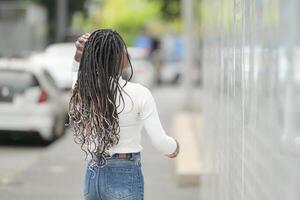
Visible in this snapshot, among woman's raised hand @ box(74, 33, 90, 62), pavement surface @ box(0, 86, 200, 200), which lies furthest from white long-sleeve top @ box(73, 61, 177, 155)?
pavement surface @ box(0, 86, 200, 200)

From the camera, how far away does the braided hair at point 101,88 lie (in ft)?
13.8

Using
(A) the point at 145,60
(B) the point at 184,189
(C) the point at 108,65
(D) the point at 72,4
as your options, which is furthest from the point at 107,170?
(D) the point at 72,4

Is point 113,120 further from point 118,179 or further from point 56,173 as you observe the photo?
point 56,173

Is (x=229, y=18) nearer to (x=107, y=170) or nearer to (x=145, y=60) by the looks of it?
(x=107, y=170)

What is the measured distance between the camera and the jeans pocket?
4.19 meters

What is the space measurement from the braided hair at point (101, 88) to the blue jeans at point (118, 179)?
6 cm

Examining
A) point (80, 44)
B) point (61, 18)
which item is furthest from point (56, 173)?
point (61, 18)

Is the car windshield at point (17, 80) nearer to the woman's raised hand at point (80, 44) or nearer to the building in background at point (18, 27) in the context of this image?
the woman's raised hand at point (80, 44)

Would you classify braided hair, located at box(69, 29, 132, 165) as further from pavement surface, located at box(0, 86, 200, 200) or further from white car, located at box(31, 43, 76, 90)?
white car, located at box(31, 43, 76, 90)

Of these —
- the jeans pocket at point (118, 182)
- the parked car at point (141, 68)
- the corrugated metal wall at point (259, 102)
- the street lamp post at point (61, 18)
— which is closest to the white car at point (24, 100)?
the corrugated metal wall at point (259, 102)

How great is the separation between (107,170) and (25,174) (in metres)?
7.06

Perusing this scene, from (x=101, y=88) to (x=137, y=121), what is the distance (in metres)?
0.26

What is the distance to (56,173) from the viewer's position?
11.1m

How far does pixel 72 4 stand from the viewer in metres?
45.7
